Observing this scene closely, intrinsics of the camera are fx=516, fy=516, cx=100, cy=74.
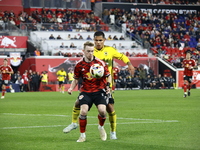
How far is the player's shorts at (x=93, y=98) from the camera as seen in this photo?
10.6m

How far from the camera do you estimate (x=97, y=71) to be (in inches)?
413

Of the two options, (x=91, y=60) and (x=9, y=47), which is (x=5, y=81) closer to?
(x=9, y=47)

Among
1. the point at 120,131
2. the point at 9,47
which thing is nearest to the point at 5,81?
the point at 9,47

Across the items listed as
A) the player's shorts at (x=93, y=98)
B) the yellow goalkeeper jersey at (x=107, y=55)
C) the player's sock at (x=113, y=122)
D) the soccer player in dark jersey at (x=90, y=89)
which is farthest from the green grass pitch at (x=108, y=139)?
the yellow goalkeeper jersey at (x=107, y=55)

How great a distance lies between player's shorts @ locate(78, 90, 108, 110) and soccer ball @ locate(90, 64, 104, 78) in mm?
376

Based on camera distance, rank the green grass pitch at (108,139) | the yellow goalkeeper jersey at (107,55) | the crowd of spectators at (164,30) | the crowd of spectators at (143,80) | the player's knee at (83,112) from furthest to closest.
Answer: the crowd of spectators at (164,30) → the crowd of spectators at (143,80) → the yellow goalkeeper jersey at (107,55) → the player's knee at (83,112) → the green grass pitch at (108,139)

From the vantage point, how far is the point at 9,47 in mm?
50812

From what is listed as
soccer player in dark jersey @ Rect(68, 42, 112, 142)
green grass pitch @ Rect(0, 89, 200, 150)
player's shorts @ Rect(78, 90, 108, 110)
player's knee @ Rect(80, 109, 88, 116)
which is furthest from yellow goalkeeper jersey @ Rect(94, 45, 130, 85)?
player's knee @ Rect(80, 109, 88, 116)

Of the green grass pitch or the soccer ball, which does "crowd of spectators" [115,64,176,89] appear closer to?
the green grass pitch

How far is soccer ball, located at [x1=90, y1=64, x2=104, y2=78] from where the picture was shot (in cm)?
1050

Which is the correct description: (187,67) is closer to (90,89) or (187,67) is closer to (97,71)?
(90,89)

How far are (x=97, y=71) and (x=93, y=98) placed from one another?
0.58m

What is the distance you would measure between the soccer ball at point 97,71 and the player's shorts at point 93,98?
1.23ft

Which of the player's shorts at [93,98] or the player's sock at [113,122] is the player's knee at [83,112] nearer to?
the player's shorts at [93,98]
